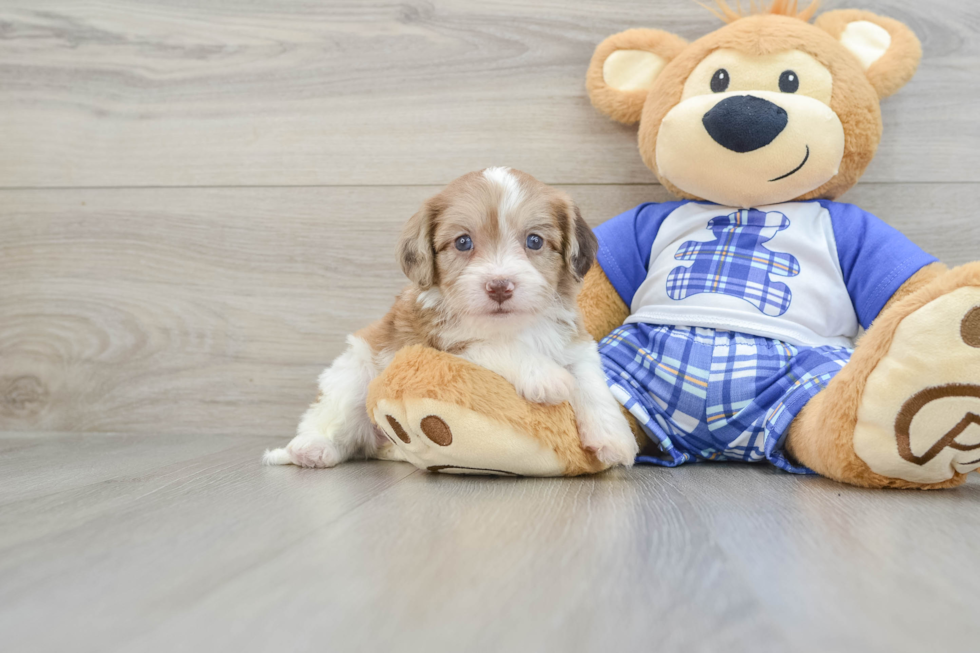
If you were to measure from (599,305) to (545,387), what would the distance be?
46cm

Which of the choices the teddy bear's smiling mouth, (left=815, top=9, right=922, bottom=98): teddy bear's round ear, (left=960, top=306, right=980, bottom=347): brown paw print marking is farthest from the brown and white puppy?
(left=815, top=9, right=922, bottom=98): teddy bear's round ear

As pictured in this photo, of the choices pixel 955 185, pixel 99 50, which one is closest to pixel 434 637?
pixel 955 185

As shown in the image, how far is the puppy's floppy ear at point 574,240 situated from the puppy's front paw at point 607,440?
299 mm

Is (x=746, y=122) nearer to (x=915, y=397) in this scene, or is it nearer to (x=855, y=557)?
(x=915, y=397)

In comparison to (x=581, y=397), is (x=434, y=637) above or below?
above

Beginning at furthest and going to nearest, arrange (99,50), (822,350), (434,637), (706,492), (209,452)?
(99,50) < (209,452) < (822,350) < (706,492) < (434,637)

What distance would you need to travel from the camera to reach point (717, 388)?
1439 millimetres

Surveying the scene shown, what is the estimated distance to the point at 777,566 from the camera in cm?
79

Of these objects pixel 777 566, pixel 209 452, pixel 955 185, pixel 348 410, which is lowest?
pixel 209 452

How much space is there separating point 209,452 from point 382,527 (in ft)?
3.08

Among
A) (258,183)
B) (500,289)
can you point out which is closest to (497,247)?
(500,289)

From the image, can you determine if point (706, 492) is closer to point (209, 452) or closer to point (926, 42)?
point (209, 452)

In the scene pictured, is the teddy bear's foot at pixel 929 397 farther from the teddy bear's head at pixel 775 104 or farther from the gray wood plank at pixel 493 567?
the teddy bear's head at pixel 775 104

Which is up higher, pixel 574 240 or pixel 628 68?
pixel 628 68
